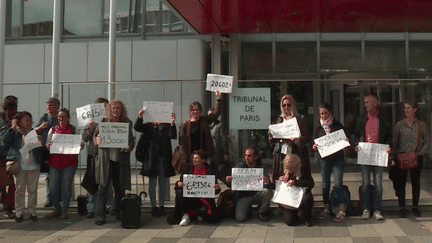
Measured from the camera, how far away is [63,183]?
7246 millimetres

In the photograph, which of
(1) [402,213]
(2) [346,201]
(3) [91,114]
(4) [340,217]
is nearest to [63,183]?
(3) [91,114]

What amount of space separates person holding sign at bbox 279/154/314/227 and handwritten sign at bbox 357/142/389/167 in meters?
0.92

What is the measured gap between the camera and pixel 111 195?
24.9 ft

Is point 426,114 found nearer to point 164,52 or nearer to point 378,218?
point 378,218

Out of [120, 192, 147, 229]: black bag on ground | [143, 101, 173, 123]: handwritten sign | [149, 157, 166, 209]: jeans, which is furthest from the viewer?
A: [149, 157, 166, 209]: jeans

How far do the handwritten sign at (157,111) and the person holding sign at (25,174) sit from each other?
1.79 m

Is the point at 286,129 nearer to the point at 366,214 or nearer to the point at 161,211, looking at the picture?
the point at 366,214

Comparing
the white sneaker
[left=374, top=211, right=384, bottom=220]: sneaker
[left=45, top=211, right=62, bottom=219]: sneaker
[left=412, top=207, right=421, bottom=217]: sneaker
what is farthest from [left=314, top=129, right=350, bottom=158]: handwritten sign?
[left=45, top=211, right=62, bottom=219]: sneaker

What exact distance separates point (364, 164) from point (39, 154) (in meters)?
5.19

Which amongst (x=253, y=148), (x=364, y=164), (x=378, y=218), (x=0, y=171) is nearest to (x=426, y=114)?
(x=364, y=164)

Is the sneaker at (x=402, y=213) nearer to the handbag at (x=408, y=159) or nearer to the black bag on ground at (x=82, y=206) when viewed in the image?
the handbag at (x=408, y=159)

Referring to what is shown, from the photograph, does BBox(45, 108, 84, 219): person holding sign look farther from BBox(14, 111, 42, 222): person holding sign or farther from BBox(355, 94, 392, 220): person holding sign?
BBox(355, 94, 392, 220): person holding sign

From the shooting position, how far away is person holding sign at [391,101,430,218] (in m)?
6.86

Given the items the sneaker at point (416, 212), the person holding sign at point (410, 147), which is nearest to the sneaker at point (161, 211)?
the person holding sign at point (410, 147)
